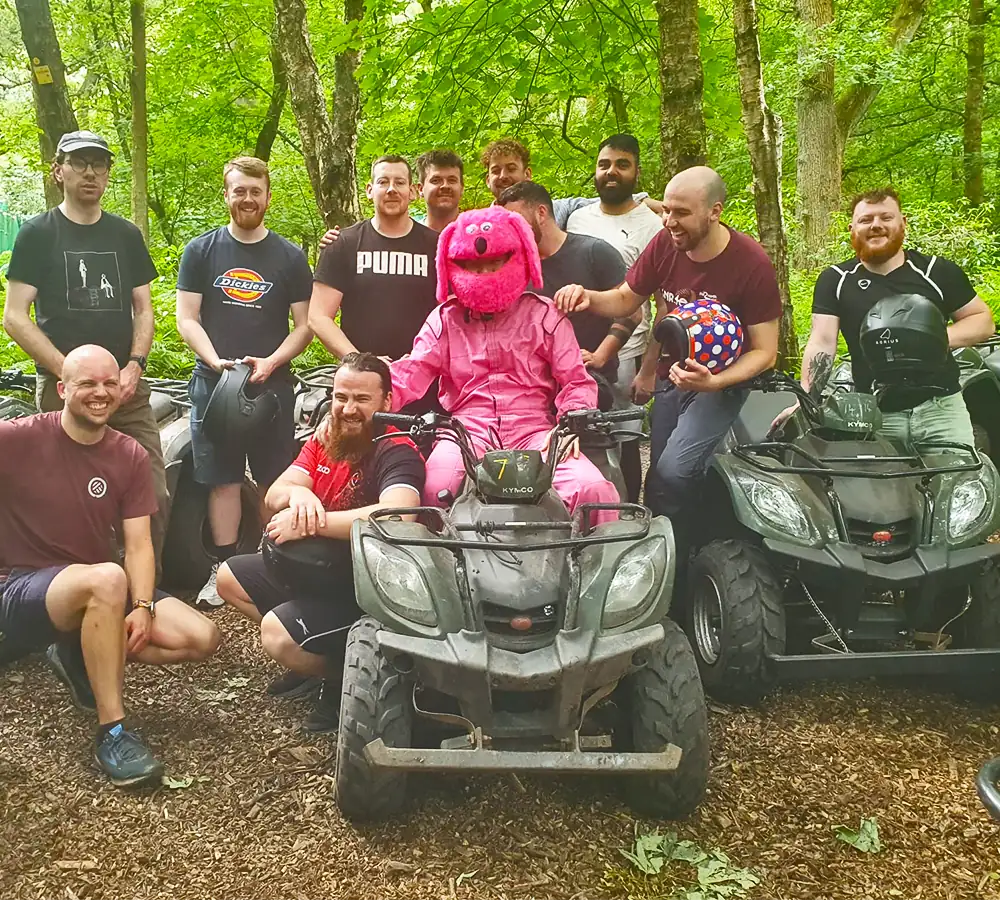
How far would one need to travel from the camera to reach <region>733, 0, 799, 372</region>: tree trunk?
6.67 m

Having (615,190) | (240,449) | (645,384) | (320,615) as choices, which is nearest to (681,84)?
(615,190)

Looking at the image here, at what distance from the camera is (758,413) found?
429 centimetres

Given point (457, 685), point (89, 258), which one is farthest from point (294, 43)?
point (457, 685)

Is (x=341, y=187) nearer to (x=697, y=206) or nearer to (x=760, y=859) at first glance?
(x=697, y=206)

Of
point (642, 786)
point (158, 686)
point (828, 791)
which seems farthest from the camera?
point (158, 686)

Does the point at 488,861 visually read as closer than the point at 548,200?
Yes

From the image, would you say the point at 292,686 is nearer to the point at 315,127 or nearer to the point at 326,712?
the point at 326,712

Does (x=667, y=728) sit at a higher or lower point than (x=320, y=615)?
lower

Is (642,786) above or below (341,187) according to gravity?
below

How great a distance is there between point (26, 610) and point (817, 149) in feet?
38.0

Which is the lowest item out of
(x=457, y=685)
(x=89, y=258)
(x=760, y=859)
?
(x=760, y=859)

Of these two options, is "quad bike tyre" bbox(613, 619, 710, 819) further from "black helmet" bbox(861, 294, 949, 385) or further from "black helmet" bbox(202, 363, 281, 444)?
"black helmet" bbox(202, 363, 281, 444)

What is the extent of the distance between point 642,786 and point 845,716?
115 cm

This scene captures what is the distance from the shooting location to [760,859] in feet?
9.50
